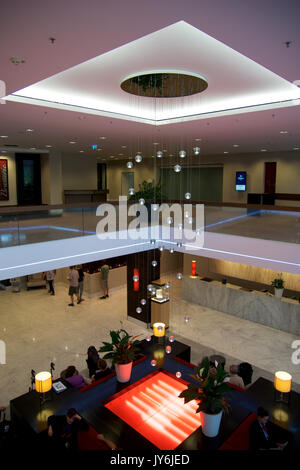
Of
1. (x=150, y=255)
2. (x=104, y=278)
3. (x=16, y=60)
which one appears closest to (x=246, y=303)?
(x=150, y=255)

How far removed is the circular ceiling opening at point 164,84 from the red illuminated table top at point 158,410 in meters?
5.13

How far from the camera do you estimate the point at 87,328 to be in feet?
33.6

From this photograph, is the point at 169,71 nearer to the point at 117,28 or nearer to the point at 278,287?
the point at 117,28

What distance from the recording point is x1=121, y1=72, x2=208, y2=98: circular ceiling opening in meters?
5.02

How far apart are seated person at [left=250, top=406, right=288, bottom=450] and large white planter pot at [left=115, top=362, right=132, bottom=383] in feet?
7.48

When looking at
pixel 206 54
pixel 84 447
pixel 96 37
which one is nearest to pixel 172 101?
pixel 206 54

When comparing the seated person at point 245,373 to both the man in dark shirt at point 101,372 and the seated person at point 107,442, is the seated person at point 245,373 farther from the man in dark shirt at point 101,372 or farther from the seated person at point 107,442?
the seated person at point 107,442

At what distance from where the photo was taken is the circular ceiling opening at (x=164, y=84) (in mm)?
5016

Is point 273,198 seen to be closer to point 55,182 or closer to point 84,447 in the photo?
point 55,182

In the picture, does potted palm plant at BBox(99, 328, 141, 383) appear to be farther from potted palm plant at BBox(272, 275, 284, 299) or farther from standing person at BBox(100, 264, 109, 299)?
standing person at BBox(100, 264, 109, 299)

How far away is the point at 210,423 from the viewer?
4676 mm

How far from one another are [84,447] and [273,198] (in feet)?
39.6

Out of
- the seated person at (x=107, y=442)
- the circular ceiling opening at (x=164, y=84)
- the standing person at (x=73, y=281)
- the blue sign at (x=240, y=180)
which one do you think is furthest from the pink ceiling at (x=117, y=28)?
the blue sign at (x=240, y=180)

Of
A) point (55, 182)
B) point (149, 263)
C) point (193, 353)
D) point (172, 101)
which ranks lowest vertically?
point (193, 353)
